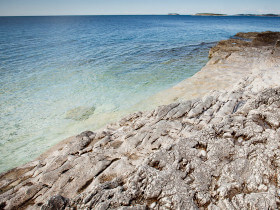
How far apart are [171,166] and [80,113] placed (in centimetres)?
917

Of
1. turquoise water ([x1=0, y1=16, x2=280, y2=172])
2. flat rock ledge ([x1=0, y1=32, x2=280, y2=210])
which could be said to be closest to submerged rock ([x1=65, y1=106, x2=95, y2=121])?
turquoise water ([x1=0, y1=16, x2=280, y2=172])

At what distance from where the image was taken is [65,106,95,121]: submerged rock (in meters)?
11.5

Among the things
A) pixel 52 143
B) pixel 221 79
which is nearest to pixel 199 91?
pixel 221 79

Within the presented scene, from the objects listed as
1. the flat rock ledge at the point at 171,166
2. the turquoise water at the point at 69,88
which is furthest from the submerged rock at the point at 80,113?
the flat rock ledge at the point at 171,166

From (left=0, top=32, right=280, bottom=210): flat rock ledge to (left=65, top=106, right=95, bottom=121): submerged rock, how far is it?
3.41 m

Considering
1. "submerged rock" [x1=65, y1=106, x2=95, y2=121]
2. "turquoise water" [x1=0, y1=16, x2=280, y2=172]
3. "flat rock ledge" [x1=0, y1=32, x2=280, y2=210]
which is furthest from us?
"submerged rock" [x1=65, y1=106, x2=95, y2=121]

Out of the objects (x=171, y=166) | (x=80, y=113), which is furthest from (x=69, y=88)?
(x=171, y=166)

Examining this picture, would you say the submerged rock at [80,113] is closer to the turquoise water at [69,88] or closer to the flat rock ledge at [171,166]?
the turquoise water at [69,88]

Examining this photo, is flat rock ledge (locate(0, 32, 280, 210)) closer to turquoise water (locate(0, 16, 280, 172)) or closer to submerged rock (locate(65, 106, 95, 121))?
turquoise water (locate(0, 16, 280, 172))

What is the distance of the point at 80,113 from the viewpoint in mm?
11938

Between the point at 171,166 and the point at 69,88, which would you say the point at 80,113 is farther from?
the point at 171,166

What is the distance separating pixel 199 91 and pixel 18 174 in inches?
498

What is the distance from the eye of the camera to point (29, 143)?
9.12 metres

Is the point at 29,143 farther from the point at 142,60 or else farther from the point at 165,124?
the point at 142,60
